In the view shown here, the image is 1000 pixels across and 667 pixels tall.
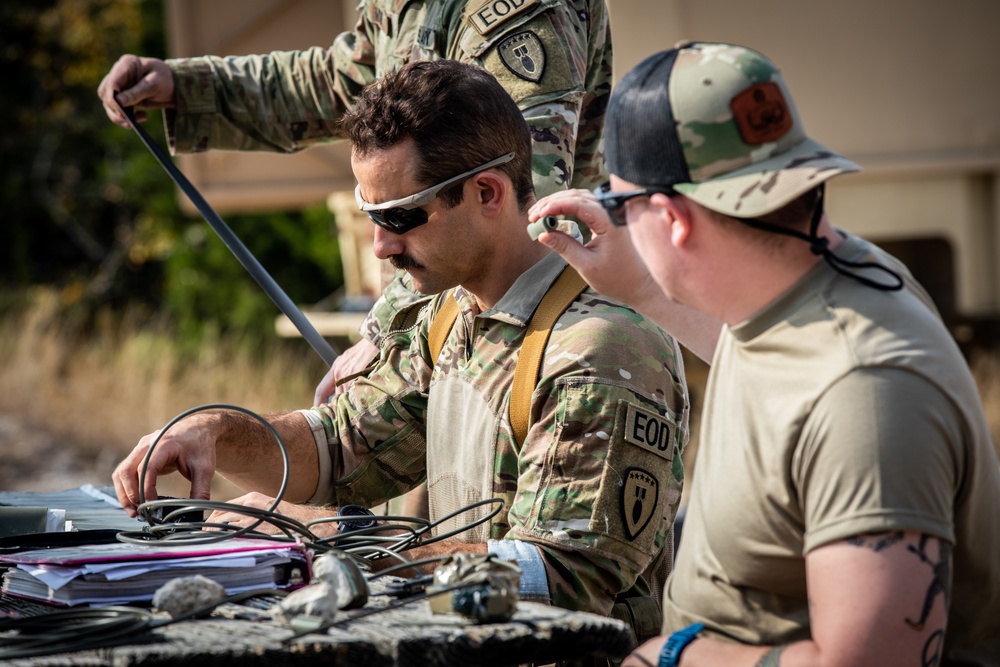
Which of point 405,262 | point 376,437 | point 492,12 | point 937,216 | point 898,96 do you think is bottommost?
point 376,437

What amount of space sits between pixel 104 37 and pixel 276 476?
10714mm

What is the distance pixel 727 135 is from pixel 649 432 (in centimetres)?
83

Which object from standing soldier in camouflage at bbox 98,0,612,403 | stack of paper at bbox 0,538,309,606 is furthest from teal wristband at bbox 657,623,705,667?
standing soldier in camouflage at bbox 98,0,612,403

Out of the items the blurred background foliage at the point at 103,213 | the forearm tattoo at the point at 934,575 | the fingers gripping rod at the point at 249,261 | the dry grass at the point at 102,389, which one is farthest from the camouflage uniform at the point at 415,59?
the blurred background foliage at the point at 103,213

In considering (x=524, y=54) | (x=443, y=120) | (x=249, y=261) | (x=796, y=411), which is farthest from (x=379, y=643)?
(x=249, y=261)

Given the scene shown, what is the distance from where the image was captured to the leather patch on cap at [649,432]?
2.25 meters

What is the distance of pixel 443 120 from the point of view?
2.56m

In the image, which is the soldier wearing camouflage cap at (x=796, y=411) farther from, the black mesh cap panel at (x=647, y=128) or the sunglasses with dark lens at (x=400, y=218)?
the sunglasses with dark lens at (x=400, y=218)

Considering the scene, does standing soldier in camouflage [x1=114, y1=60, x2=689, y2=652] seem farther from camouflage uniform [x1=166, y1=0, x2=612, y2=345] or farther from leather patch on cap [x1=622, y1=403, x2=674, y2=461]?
camouflage uniform [x1=166, y1=0, x2=612, y2=345]

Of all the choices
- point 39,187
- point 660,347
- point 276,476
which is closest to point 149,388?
point 39,187

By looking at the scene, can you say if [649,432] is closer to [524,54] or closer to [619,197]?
[619,197]

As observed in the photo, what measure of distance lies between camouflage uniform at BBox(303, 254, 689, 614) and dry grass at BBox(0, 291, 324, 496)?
17.0 feet

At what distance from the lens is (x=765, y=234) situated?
1593mm

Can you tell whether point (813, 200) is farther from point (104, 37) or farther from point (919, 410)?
point (104, 37)
